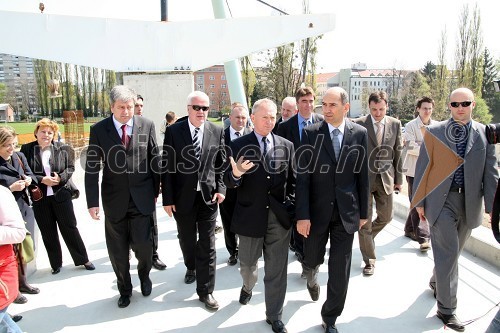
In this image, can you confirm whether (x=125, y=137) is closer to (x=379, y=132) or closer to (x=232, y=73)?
(x=379, y=132)

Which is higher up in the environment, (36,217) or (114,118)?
(114,118)

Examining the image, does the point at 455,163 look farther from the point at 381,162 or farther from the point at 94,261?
the point at 94,261

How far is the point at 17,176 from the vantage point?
3816 mm

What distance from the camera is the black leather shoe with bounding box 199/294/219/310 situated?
3.51 meters

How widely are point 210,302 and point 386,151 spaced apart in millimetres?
2532

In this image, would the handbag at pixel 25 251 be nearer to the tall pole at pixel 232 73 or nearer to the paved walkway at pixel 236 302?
the paved walkway at pixel 236 302

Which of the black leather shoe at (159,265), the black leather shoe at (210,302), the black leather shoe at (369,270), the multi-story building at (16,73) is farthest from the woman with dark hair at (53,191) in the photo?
the multi-story building at (16,73)

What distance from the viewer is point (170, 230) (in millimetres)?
6082

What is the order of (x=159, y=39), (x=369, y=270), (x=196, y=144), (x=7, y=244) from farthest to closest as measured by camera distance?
(x=159, y=39) < (x=369, y=270) < (x=196, y=144) < (x=7, y=244)

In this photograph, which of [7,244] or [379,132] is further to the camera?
[379,132]

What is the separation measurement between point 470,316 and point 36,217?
4450mm

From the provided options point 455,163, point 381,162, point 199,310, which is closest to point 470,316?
point 455,163

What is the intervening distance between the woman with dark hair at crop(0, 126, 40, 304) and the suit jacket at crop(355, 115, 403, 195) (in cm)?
354

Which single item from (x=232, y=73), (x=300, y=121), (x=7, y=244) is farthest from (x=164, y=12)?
(x=7, y=244)
